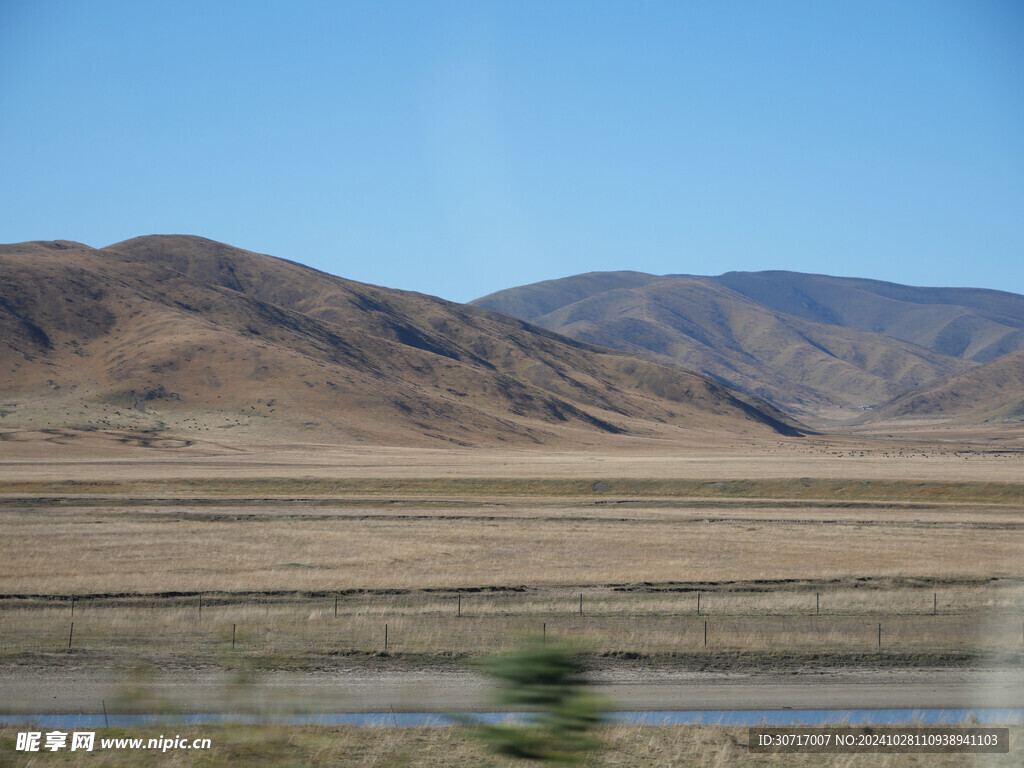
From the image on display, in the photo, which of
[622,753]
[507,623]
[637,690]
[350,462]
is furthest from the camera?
[350,462]

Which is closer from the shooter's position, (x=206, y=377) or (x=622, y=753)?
(x=622, y=753)

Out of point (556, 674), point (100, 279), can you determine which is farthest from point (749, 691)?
point (100, 279)

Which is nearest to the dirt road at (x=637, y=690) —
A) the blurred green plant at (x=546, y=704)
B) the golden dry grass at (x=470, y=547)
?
the golden dry grass at (x=470, y=547)

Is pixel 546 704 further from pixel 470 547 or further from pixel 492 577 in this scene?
pixel 470 547

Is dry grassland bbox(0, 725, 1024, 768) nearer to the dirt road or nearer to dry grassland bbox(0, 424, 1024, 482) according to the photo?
the dirt road

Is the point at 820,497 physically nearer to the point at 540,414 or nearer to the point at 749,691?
the point at 749,691

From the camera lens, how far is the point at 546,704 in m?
4.63

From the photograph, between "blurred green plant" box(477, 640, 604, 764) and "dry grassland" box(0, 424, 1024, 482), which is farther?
"dry grassland" box(0, 424, 1024, 482)

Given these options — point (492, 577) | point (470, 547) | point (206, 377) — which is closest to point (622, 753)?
point (492, 577)

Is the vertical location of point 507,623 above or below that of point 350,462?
below

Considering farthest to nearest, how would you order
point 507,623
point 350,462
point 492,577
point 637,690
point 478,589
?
1. point 350,462
2. point 492,577
3. point 478,589
4. point 507,623
5. point 637,690

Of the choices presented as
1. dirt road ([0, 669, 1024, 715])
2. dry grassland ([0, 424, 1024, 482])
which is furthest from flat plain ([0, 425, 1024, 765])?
dry grassland ([0, 424, 1024, 482])

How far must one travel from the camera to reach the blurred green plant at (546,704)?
179 inches

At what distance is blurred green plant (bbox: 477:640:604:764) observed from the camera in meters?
4.54
